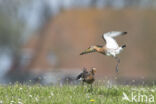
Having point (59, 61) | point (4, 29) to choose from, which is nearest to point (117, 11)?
point (59, 61)

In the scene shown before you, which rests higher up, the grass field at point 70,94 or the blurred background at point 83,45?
the blurred background at point 83,45

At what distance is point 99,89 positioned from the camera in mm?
11703

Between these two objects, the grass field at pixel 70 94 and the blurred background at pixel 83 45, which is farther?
the blurred background at pixel 83 45

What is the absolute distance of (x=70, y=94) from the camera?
11.2 meters

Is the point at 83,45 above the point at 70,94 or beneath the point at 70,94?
above

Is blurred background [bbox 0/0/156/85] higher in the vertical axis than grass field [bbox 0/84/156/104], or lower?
higher

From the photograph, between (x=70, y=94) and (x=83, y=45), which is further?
(x=83, y=45)

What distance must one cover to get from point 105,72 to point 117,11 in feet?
31.7

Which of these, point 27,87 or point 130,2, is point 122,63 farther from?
point 27,87

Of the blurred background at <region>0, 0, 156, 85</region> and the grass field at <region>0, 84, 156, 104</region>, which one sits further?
the blurred background at <region>0, 0, 156, 85</region>

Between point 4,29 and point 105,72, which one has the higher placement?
point 4,29

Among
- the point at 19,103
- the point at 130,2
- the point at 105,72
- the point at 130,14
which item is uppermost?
the point at 130,2

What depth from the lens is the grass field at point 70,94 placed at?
10445 millimetres

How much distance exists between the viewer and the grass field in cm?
1045
